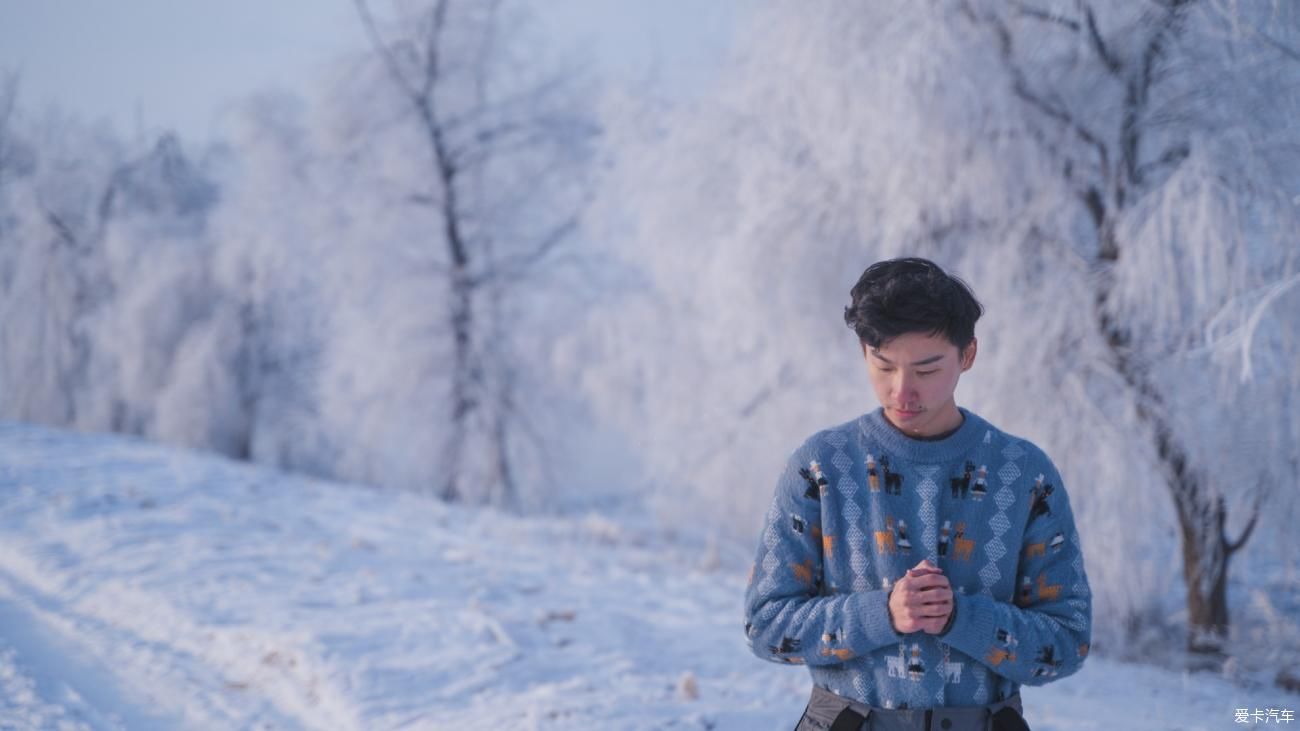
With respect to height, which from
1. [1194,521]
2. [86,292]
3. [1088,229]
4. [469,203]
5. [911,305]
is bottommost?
[1194,521]

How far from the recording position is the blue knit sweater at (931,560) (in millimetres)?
1572

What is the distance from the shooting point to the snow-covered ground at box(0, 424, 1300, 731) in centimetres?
341

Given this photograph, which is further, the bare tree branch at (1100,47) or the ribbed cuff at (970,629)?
the bare tree branch at (1100,47)

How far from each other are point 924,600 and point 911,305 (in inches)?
21.1

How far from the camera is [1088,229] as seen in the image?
6.14m

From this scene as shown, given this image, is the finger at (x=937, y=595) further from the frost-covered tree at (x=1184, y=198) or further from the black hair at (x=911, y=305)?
the frost-covered tree at (x=1184, y=198)

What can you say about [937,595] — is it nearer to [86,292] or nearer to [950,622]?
[950,622]

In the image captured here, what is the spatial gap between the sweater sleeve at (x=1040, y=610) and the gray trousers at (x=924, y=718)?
0.27 feet

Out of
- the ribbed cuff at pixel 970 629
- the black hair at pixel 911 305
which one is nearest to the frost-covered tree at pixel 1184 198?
the black hair at pixel 911 305

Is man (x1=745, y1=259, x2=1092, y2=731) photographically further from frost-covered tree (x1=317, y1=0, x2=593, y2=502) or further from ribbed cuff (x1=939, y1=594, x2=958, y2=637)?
frost-covered tree (x1=317, y1=0, x2=593, y2=502)

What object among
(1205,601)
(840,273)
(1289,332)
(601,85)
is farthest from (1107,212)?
(601,85)

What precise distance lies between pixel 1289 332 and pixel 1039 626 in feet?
14.4

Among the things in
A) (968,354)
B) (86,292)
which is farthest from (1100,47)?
(86,292)

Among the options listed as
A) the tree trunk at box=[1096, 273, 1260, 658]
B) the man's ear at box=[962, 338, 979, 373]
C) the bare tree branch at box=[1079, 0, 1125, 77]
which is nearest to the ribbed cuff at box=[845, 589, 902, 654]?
the man's ear at box=[962, 338, 979, 373]
